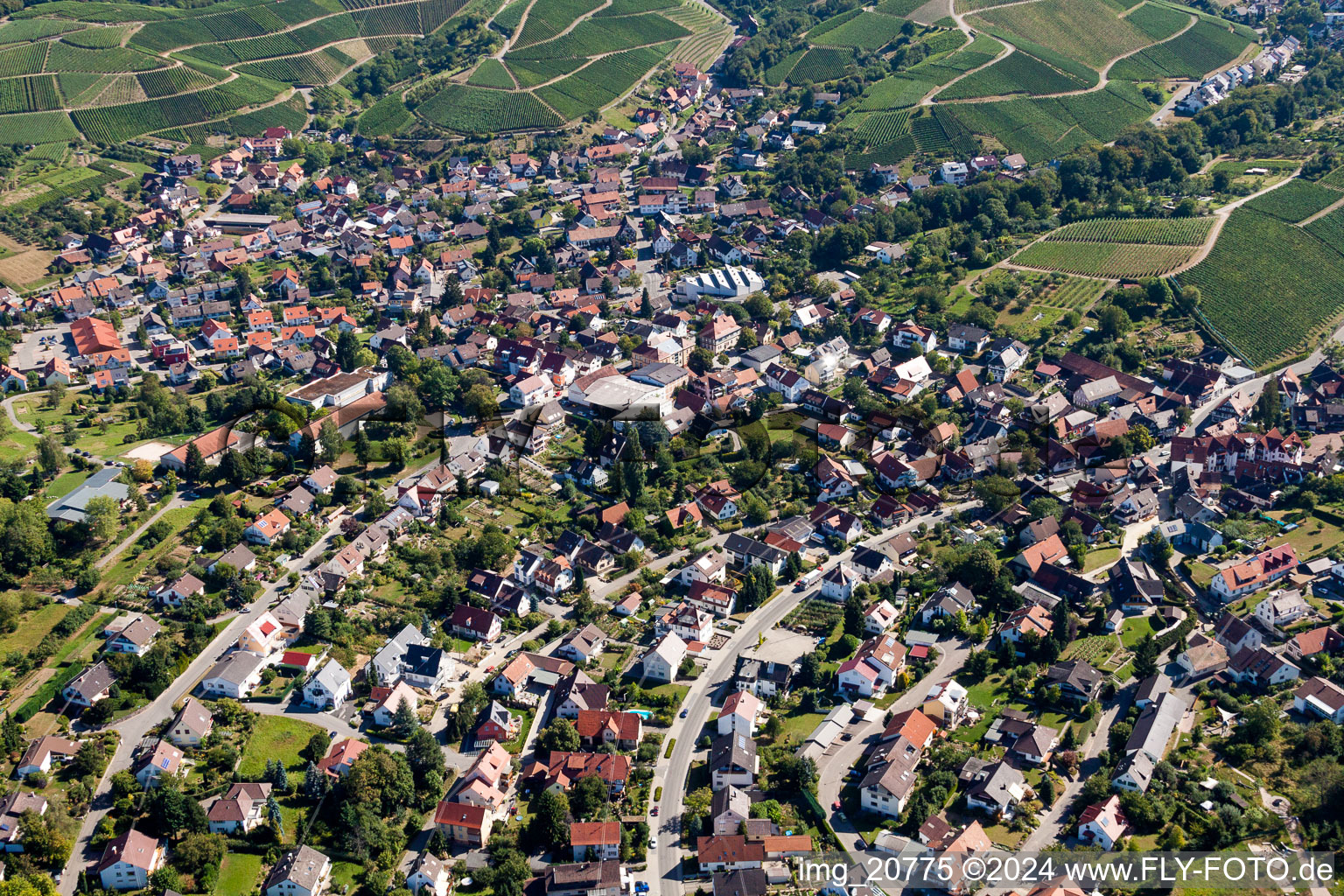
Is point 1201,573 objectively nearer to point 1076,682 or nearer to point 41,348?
point 1076,682

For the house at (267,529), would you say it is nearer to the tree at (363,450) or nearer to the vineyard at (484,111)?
the tree at (363,450)

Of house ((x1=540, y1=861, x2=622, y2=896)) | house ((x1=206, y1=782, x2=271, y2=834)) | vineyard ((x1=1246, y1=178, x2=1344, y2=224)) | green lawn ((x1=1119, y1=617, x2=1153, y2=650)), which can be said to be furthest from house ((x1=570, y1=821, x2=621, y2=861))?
vineyard ((x1=1246, y1=178, x2=1344, y2=224))

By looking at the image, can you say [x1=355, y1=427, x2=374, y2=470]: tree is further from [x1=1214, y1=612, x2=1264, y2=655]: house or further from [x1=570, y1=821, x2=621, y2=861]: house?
[x1=1214, y1=612, x2=1264, y2=655]: house

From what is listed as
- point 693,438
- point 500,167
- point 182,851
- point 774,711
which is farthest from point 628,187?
point 182,851

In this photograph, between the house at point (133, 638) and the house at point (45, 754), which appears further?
the house at point (133, 638)

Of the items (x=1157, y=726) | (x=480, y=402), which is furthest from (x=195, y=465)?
(x=1157, y=726)

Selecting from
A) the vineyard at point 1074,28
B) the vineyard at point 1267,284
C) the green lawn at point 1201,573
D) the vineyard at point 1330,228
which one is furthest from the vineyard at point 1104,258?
the vineyard at point 1074,28
